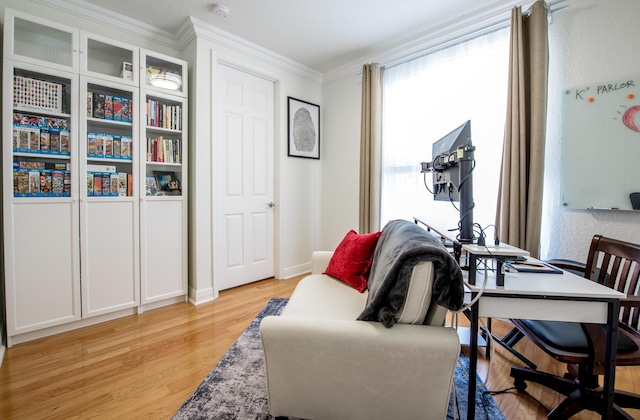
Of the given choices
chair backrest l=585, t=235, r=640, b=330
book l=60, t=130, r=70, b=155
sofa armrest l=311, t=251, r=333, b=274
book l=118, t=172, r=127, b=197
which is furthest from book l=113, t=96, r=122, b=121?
chair backrest l=585, t=235, r=640, b=330

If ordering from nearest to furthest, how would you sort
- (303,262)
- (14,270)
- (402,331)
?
1. (402,331)
2. (14,270)
3. (303,262)

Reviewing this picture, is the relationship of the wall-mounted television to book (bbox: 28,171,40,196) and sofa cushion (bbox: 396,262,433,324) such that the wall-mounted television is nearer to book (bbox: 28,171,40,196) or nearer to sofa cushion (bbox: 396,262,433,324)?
sofa cushion (bbox: 396,262,433,324)

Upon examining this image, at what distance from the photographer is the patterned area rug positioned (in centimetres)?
129

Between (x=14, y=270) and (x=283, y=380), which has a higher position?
(x=14, y=270)

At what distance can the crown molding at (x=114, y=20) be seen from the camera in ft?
6.97

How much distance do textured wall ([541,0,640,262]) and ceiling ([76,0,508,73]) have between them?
578 mm

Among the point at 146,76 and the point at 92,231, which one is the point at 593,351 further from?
the point at 146,76

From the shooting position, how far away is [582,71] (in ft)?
6.21

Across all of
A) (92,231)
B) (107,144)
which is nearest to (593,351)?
(92,231)

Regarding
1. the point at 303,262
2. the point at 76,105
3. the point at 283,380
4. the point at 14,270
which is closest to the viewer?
the point at 283,380

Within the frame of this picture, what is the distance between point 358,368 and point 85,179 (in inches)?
92.0

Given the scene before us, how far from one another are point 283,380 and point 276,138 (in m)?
2.67

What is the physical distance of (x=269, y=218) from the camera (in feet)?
10.8

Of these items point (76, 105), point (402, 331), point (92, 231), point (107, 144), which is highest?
point (76, 105)
